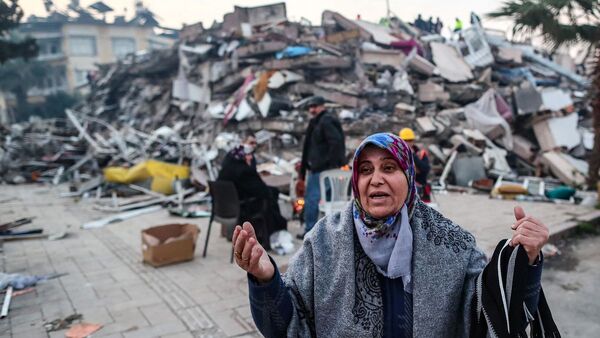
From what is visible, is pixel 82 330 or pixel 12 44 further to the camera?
pixel 12 44

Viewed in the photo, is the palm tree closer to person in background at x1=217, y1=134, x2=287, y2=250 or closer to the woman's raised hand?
Result: person in background at x1=217, y1=134, x2=287, y2=250

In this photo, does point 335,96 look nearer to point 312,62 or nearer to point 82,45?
point 312,62

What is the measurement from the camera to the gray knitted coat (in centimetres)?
158

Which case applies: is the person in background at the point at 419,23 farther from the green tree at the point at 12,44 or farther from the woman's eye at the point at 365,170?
the woman's eye at the point at 365,170

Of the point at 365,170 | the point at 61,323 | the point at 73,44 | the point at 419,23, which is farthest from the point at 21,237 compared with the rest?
the point at 73,44

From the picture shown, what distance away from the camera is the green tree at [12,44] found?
11.0 metres

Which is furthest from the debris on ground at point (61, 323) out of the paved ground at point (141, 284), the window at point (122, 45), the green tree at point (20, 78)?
the window at point (122, 45)

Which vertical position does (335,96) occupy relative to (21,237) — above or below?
above

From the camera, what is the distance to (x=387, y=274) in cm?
161

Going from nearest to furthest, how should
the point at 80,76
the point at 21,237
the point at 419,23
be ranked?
the point at 21,237 → the point at 419,23 → the point at 80,76

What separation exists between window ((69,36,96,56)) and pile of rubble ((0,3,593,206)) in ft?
80.0

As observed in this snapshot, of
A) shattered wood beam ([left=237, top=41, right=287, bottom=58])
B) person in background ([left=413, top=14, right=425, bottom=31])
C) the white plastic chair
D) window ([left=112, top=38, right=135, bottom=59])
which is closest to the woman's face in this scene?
the white plastic chair

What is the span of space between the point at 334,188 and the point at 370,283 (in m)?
Result: 4.00

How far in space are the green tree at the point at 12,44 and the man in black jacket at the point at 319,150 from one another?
974 centimetres
